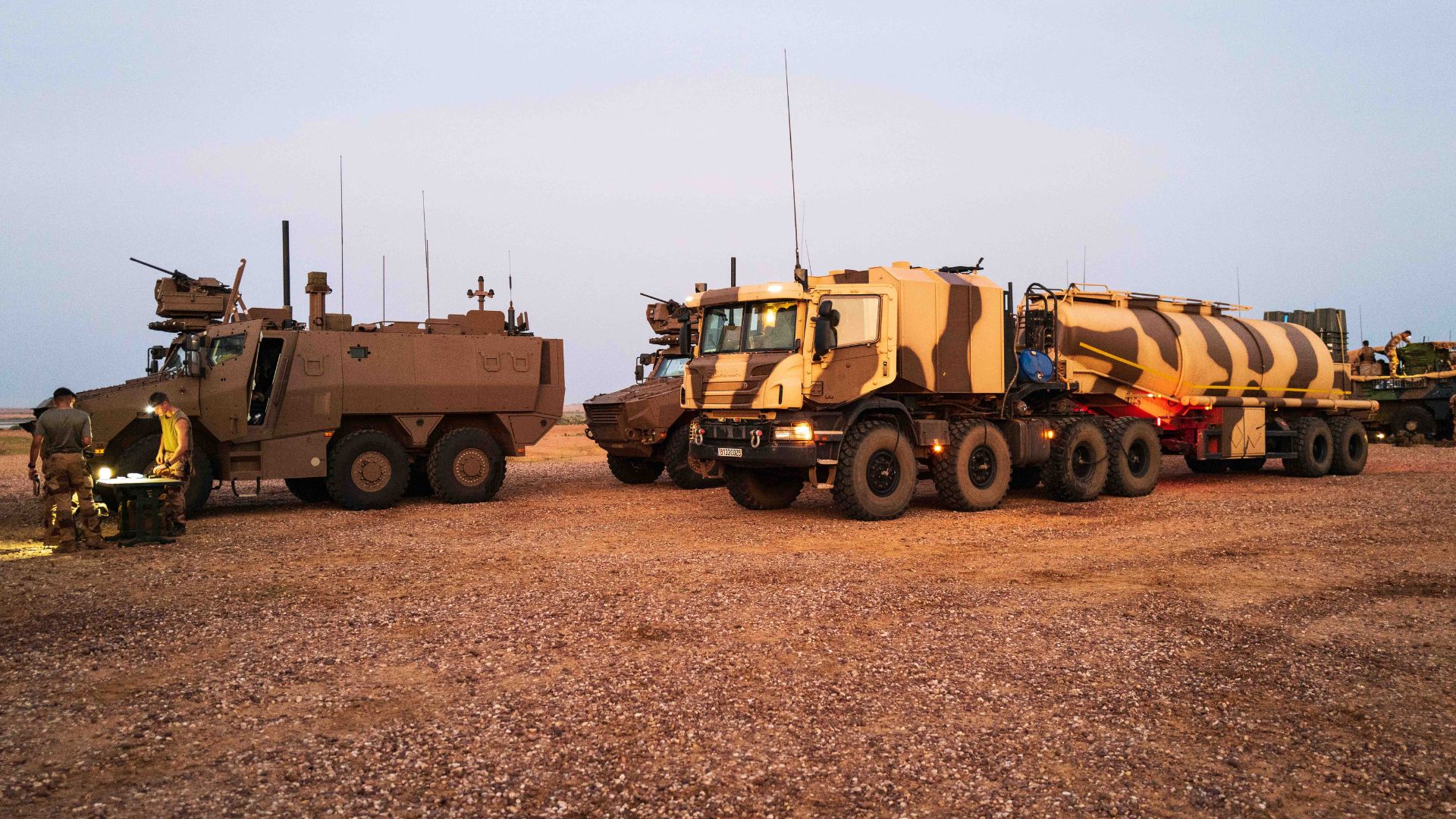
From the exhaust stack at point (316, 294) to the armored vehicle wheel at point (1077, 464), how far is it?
34.6 ft

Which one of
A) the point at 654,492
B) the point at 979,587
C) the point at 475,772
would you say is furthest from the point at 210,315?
the point at 475,772

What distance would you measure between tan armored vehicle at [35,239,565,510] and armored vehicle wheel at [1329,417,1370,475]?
14.3m

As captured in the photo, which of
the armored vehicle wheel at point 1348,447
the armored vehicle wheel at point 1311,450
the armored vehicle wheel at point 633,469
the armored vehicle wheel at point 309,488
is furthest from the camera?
the armored vehicle wheel at point 1348,447

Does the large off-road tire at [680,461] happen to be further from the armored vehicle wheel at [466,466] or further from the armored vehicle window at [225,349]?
the armored vehicle window at [225,349]

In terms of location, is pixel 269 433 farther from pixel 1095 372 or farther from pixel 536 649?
pixel 1095 372

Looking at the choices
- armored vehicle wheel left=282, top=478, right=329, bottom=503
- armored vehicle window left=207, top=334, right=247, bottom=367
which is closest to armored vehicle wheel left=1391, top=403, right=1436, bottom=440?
armored vehicle wheel left=282, top=478, right=329, bottom=503

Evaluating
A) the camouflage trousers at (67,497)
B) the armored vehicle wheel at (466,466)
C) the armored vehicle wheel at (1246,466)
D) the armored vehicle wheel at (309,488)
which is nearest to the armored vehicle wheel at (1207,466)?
the armored vehicle wheel at (1246,466)

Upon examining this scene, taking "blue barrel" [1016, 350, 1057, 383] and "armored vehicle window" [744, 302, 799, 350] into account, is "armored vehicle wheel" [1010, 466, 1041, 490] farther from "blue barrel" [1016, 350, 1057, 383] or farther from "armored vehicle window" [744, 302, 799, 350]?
"armored vehicle window" [744, 302, 799, 350]

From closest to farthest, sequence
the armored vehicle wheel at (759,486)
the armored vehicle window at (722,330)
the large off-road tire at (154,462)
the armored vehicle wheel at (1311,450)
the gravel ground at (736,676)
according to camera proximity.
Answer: the gravel ground at (736,676)
the large off-road tire at (154,462)
the armored vehicle window at (722,330)
the armored vehicle wheel at (759,486)
the armored vehicle wheel at (1311,450)

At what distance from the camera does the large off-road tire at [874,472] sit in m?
12.9

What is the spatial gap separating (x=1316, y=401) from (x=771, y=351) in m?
12.1

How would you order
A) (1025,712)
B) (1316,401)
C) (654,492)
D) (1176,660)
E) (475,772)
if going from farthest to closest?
(1316,401)
(654,492)
(1176,660)
(1025,712)
(475,772)

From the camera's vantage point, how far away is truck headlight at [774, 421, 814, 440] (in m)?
12.7

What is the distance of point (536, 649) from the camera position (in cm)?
666
